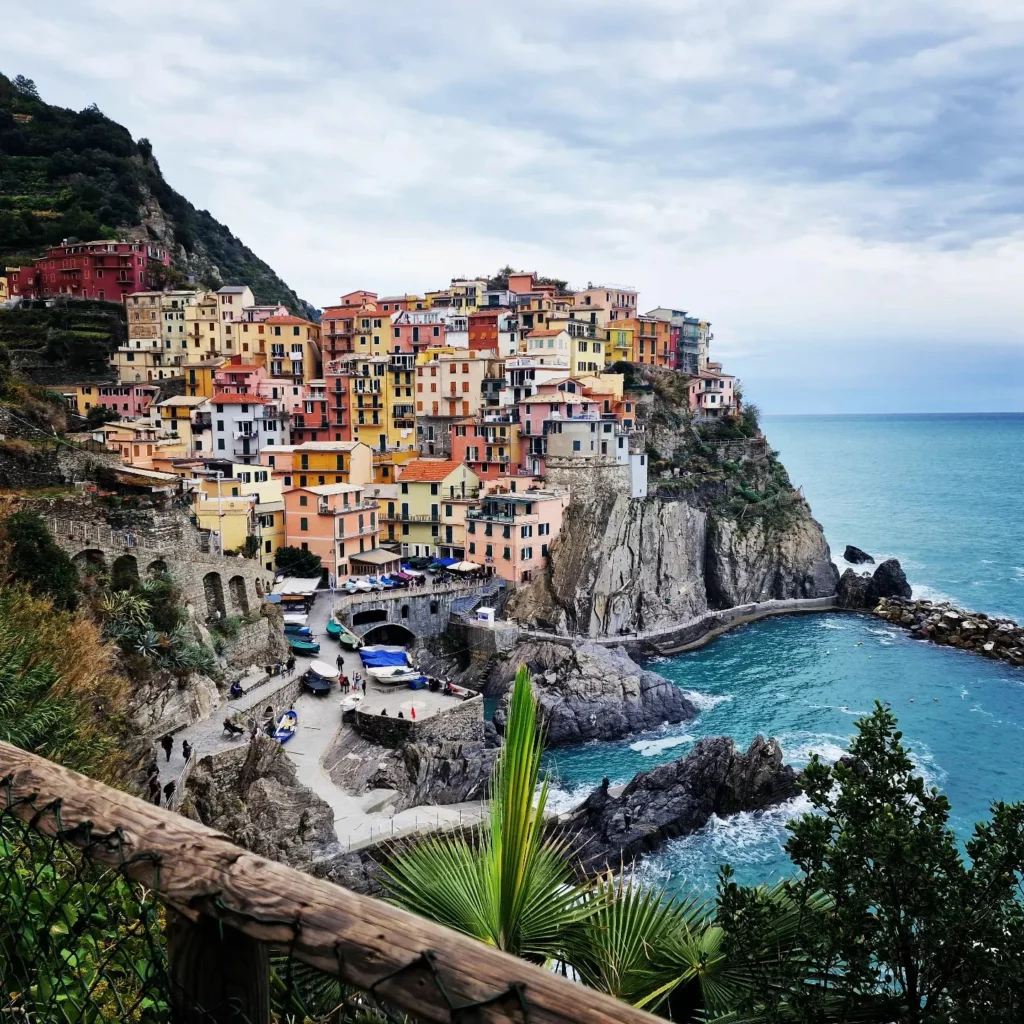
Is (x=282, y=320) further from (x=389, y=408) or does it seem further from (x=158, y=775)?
(x=158, y=775)

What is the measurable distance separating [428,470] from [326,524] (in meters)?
6.92

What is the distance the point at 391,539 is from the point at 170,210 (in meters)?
53.1

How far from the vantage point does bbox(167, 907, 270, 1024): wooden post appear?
5.96 feet

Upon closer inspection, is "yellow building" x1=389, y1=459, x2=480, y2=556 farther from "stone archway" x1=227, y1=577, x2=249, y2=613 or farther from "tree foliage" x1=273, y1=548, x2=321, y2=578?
"stone archway" x1=227, y1=577, x2=249, y2=613

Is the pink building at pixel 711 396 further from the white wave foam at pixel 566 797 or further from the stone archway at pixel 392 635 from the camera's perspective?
the white wave foam at pixel 566 797

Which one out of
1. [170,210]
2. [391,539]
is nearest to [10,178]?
[170,210]

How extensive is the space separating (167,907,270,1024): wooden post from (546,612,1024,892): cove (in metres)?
18.7

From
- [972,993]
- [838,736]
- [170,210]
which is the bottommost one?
[838,736]

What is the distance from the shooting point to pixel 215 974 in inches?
Result: 71.7

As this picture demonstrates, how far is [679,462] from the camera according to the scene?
50.8 metres

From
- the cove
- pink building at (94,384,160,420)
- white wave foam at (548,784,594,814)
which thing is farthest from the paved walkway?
pink building at (94,384,160,420)

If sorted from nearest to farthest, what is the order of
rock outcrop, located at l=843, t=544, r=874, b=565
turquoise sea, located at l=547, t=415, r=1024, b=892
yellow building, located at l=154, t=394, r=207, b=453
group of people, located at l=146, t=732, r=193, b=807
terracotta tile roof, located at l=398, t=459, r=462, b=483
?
group of people, located at l=146, t=732, r=193, b=807 → turquoise sea, located at l=547, t=415, r=1024, b=892 → terracotta tile roof, located at l=398, t=459, r=462, b=483 → yellow building, located at l=154, t=394, r=207, b=453 → rock outcrop, located at l=843, t=544, r=874, b=565

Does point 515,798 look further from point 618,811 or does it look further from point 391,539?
point 391,539

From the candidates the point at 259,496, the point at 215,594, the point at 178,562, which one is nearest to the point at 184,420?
the point at 259,496
